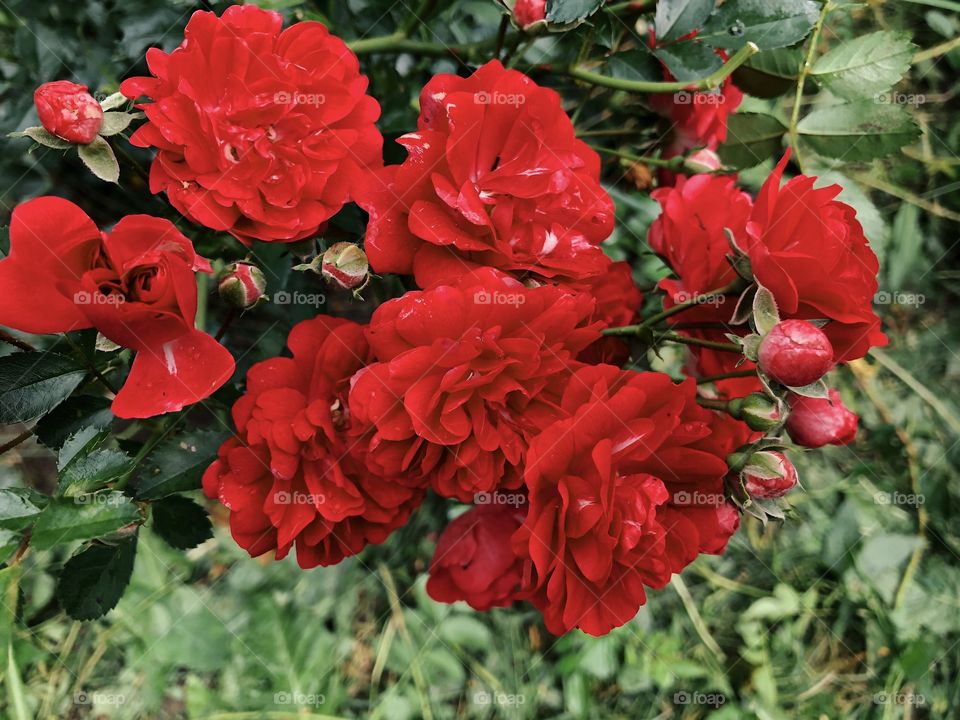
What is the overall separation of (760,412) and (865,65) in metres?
0.34

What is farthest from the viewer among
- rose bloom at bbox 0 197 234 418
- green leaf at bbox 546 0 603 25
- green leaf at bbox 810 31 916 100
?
green leaf at bbox 810 31 916 100

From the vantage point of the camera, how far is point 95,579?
54 centimetres

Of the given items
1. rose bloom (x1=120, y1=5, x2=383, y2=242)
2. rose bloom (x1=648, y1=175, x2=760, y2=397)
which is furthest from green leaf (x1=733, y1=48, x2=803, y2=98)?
rose bloom (x1=120, y1=5, x2=383, y2=242)

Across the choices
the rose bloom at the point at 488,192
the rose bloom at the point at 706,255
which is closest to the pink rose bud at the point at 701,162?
the rose bloom at the point at 706,255

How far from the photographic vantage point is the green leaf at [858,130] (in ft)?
2.00

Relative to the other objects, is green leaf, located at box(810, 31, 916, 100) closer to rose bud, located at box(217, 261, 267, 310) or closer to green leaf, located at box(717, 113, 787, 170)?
green leaf, located at box(717, 113, 787, 170)

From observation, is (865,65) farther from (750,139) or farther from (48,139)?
(48,139)

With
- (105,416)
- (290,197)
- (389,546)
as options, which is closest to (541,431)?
(290,197)

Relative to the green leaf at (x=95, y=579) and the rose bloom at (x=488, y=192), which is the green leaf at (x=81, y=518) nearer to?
the green leaf at (x=95, y=579)

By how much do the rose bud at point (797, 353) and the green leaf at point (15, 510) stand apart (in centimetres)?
46

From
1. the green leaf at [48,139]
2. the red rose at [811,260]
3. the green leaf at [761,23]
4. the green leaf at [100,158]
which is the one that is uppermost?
the green leaf at [761,23]

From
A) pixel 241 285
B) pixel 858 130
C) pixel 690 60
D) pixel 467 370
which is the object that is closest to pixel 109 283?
pixel 241 285

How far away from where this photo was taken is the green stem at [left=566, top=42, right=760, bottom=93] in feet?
1.77

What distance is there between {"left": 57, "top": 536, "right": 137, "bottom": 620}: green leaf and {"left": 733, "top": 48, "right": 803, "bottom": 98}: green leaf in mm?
616
